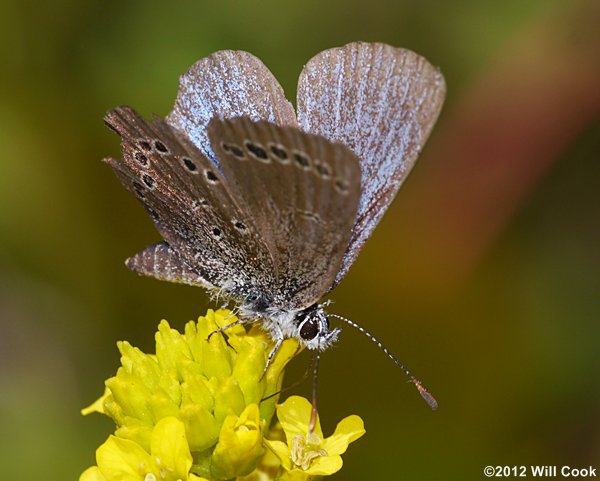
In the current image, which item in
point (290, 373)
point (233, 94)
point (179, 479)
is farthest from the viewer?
point (290, 373)

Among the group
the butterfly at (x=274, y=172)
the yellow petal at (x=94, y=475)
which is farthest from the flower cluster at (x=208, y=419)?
the butterfly at (x=274, y=172)

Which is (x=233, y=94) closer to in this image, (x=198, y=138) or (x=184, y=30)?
(x=198, y=138)

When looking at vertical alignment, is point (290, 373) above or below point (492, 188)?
below

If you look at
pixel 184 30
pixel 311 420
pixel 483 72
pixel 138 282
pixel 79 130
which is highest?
pixel 483 72

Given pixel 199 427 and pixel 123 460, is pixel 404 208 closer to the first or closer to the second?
pixel 199 427

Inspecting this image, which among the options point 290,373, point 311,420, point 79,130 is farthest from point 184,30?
point 311,420

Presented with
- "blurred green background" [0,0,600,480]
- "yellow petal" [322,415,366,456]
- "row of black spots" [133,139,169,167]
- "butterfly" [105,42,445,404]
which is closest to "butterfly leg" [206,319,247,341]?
"butterfly" [105,42,445,404]

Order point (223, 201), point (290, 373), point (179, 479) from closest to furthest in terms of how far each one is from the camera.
Result: point (179, 479), point (223, 201), point (290, 373)
